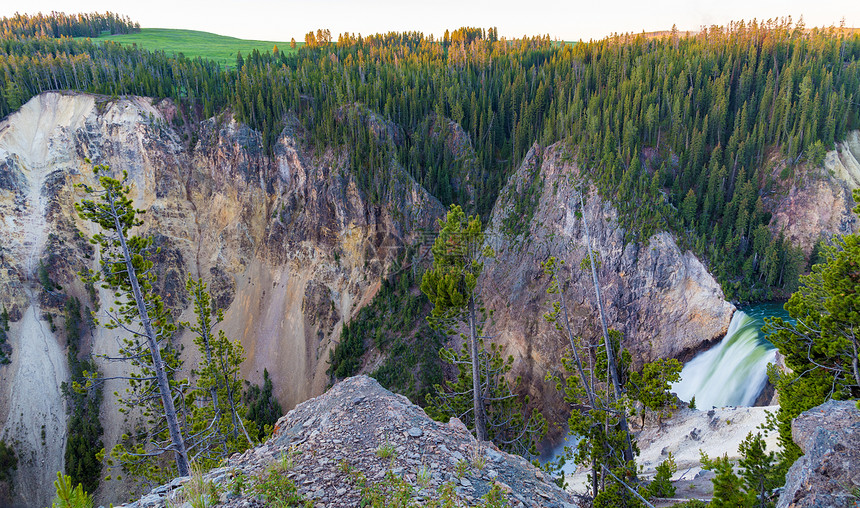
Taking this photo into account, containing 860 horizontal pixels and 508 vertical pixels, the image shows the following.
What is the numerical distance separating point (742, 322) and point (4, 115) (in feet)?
329

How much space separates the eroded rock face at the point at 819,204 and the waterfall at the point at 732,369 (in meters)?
14.6

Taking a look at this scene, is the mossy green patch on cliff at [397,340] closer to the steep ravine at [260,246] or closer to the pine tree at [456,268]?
the steep ravine at [260,246]

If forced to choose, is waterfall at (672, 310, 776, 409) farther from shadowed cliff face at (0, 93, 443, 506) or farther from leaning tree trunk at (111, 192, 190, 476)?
shadowed cliff face at (0, 93, 443, 506)

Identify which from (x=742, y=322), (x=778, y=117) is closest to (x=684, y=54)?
(x=778, y=117)

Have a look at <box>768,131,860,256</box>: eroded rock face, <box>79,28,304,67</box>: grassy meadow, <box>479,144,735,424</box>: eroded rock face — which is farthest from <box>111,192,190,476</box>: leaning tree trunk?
<box>79,28,304,67</box>: grassy meadow

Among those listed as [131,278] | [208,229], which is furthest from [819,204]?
[208,229]

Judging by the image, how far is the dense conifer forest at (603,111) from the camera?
47.7 m

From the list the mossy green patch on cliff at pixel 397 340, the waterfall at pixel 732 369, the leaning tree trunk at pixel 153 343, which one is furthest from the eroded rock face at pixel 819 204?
the leaning tree trunk at pixel 153 343

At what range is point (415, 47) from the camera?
347 feet

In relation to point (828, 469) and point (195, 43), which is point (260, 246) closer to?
point (828, 469)

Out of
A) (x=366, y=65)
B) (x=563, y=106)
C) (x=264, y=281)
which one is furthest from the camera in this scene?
(x=366, y=65)

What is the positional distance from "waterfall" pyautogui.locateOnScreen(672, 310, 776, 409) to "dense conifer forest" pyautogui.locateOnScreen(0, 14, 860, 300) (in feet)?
26.2

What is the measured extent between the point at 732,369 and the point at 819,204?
26950 millimetres

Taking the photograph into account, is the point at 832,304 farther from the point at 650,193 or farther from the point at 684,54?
the point at 684,54
